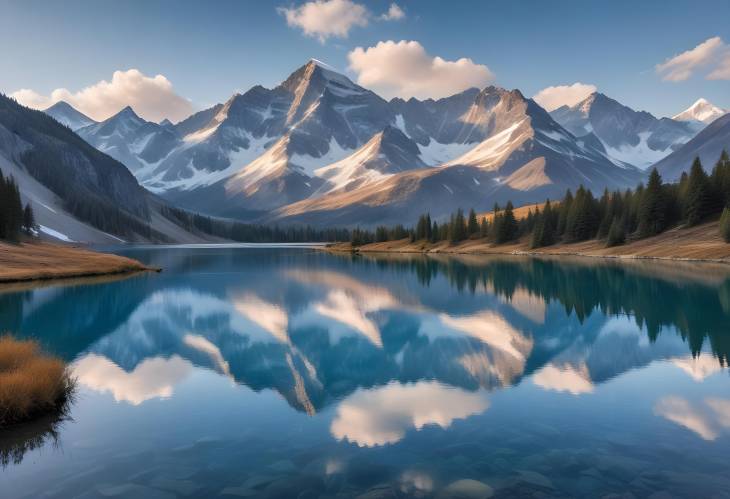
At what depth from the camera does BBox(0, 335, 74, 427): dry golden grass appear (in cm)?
2006

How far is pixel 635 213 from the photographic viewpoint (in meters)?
142

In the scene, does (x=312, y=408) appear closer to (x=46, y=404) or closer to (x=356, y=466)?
(x=356, y=466)

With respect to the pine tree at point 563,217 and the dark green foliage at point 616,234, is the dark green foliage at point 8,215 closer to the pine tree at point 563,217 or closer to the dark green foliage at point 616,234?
the dark green foliage at point 616,234

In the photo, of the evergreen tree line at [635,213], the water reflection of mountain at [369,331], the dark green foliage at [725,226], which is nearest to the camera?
the water reflection of mountain at [369,331]

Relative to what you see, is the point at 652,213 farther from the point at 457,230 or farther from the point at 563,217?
the point at 457,230

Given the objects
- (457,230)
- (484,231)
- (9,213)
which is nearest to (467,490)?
(9,213)

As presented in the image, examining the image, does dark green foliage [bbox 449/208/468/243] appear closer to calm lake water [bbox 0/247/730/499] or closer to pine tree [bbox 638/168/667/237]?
pine tree [bbox 638/168/667/237]

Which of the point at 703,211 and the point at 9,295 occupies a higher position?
the point at 703,211

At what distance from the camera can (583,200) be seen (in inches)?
6048

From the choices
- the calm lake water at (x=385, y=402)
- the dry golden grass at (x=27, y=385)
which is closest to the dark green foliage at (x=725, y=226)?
the calm lake water at (x=385, y=402)

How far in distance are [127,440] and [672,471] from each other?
773 inches

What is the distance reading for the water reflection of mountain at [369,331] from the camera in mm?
30328

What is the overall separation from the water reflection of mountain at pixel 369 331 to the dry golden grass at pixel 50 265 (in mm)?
12879

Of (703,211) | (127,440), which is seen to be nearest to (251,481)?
(127,440)
